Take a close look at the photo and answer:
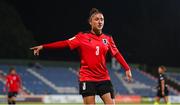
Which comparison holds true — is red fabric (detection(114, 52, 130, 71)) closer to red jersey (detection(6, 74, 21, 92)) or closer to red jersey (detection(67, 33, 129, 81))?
red jersey (detection(67, 33, 129, 81))

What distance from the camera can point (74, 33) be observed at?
4291 cm

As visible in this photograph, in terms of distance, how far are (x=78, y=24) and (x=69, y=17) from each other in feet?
3.27

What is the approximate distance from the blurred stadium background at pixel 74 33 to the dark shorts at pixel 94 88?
89.2 ft

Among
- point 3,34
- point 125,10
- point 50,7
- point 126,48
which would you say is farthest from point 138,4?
point 3,34

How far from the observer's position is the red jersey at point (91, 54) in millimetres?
8703

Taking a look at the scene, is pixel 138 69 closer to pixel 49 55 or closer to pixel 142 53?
pixel 142 53

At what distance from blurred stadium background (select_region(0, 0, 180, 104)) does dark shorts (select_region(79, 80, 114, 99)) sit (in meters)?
27.2

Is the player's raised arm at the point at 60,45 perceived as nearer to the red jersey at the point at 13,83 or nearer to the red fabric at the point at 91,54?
the red fabric at the point at 91,54

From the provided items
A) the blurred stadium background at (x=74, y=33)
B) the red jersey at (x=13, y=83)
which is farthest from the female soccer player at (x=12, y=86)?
the blurred stadium background at (x=74, y=33)

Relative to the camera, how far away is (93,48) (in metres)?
8.70

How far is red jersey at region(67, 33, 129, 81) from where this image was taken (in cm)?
870

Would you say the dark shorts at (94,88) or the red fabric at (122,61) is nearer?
the dark shorts at (94,88)

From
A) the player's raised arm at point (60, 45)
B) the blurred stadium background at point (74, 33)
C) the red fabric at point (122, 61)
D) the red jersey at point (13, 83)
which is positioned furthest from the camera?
the blurred stadium background at point (74, 33)

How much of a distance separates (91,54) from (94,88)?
2.00 feet
